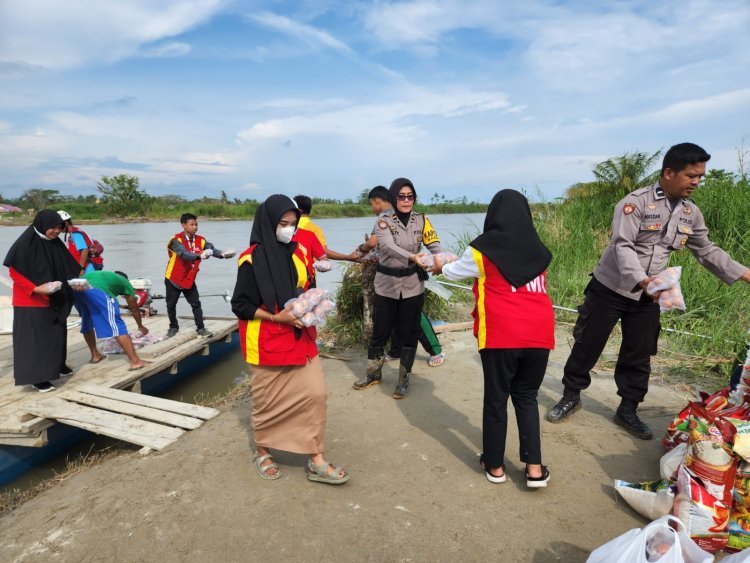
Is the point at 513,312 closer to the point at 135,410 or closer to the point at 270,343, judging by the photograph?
the point at 270,343

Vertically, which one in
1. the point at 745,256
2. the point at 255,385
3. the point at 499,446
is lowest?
the point at 499,446

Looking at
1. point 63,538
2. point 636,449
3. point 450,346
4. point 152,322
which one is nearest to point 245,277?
point 63,538

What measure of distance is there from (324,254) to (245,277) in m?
1.90

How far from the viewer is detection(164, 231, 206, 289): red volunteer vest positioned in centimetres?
568

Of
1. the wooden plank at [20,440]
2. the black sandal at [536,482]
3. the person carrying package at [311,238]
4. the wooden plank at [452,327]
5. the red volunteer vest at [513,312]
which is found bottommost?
the wooden plank at [20,440]

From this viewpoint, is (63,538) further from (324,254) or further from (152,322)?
(152,322)

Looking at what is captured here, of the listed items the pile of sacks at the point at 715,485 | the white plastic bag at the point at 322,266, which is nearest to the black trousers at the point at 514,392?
the pile of sacks at the point at 715,485

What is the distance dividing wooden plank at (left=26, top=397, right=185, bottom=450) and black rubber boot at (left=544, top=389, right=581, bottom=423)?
2742 millimetres

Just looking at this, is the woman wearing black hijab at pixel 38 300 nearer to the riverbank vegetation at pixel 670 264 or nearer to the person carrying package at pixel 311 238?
the person carrying package at pixel 311 238

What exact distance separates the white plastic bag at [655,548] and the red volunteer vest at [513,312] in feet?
3.03

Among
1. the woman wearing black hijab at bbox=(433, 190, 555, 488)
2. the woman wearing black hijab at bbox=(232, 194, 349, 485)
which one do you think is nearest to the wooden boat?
the woman wearing black hijab at bbox=(232, 194, 349, 485)

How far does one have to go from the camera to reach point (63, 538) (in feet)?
7.68

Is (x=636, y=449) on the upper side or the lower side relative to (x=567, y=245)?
lower

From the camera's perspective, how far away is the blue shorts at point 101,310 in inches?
185
